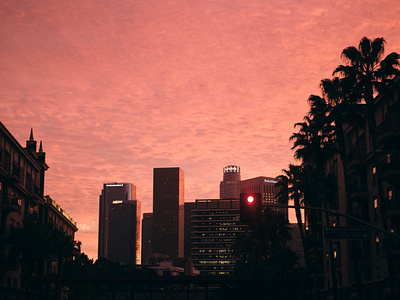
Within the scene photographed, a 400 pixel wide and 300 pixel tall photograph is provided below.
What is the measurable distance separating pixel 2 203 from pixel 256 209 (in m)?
59.3

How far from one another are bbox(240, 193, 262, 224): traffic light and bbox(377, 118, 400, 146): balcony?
27866mm

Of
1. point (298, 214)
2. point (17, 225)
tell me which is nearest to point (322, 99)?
point (298, 214)

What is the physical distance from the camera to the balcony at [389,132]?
1849 inches

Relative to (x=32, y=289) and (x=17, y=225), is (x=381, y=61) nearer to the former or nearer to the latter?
(x=17, y=225)

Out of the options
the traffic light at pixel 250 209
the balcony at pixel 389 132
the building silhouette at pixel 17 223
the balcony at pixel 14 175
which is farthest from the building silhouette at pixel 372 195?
the balcony at pixel 14 175

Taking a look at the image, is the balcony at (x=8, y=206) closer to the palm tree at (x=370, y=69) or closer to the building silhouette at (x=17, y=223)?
the building silhouette at (x=17, y=223)

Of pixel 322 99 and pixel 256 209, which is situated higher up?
pixel 322 99

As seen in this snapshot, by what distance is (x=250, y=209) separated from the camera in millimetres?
22500

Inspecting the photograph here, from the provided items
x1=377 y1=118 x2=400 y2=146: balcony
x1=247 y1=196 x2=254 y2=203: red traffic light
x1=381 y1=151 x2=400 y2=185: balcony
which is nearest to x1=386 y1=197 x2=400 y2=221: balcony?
x1=381 y1=151 x2=400 y2=185: balcony

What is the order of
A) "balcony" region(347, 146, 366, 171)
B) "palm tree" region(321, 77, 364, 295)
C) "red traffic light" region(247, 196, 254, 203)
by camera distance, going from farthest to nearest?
"balcony" region(347, 146, 366, 171), "palm tree" region(321, 77, 364, 295), "red traffic light" region(247, 196, 254, 203)

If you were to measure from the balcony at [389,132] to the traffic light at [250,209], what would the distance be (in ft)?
91.4

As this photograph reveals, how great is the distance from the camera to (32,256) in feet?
249

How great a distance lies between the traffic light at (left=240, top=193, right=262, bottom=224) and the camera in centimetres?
2231

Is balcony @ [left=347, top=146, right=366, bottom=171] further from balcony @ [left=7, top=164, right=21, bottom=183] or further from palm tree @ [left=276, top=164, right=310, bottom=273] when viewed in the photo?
balcony @ [left=7, top=164, right=21, bottom=183]
